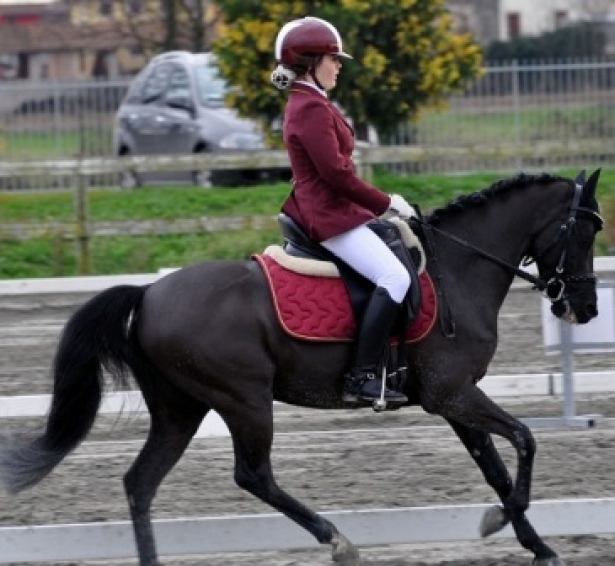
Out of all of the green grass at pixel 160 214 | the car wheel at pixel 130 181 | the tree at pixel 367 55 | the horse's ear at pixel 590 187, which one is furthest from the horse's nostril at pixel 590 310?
the car wheel at pixel 130 181

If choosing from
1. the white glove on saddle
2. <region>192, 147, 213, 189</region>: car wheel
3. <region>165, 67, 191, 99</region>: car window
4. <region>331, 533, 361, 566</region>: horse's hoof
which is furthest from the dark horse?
<region>165, 67, 191, 99</region>: car window

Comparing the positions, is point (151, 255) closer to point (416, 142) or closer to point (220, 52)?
point (220, 52)

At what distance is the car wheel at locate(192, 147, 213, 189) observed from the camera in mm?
18911

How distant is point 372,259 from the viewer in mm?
6434

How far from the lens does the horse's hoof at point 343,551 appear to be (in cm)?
610

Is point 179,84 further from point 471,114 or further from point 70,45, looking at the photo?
point 70,45

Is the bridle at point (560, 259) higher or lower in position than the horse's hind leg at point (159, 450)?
higher

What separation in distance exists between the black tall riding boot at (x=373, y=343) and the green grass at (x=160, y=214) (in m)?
8.95

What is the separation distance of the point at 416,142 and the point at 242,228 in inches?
277

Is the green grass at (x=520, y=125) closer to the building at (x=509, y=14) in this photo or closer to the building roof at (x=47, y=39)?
the building roof at (x=47, y=39)

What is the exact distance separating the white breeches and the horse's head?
0.70 m

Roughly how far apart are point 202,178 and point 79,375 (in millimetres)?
12864

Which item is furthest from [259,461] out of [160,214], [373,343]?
[160,214]

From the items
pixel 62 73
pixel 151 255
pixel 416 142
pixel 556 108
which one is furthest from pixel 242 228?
pixel 62 73
